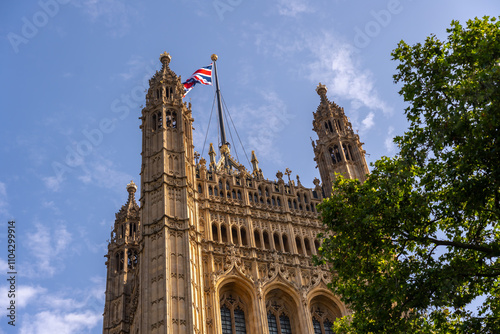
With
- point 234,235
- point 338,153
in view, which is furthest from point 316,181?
point 234,235

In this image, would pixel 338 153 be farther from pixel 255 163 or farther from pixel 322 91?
pixel 322 91

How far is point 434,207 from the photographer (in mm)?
20125

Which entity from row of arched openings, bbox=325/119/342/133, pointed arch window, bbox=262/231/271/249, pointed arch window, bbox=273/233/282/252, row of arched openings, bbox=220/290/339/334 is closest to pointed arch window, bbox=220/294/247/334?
row of arched openings, bbox=220/290/339/334

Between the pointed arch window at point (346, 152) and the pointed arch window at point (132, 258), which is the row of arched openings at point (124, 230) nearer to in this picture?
the pointed arch window at point (132, 258)

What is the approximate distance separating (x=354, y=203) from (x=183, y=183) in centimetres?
1915

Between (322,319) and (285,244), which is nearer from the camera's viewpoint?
(322,319)

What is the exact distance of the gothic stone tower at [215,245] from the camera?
33906 millimetres

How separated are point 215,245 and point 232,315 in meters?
4.53

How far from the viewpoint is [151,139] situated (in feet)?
140

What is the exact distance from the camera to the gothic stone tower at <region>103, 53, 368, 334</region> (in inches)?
1335

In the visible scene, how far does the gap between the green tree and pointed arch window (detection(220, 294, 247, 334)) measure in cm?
1517

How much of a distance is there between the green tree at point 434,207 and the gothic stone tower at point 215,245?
13.2 metres

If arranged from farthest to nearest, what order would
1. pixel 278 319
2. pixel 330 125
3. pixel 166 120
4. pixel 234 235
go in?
pixel 330 125
pixel 166 120
pixel 234 235
pixel 278 319

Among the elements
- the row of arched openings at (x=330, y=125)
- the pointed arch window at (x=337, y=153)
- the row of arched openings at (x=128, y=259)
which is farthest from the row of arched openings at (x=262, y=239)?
the row of arched openings at (x=128, y=259)
